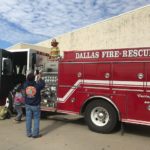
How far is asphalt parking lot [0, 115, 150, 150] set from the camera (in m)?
7.47

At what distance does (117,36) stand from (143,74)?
1515 centimetres

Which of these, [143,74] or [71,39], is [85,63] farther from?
[71,39]

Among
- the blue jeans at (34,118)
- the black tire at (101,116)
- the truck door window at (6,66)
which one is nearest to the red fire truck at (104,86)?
the black tire at (101,116)

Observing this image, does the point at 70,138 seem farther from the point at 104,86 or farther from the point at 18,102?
the point at 18,102

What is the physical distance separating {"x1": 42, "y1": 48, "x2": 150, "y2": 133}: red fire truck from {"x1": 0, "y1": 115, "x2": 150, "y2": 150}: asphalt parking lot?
0.48 m

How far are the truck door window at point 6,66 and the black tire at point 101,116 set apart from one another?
→ 3.89 metres

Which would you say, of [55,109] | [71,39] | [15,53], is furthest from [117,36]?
[55,109]

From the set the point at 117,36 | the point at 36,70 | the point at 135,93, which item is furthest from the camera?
the point at 117,36

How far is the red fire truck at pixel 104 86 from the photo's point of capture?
8.27 meters

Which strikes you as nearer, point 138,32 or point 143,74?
point 143,74

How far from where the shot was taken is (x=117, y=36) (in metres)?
23.0

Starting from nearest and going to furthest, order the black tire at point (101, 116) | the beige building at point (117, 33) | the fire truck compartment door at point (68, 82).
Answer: the black tire at point (101, 116) → the fire truck compartment door at point (68, 82) → the beige building at point (117, 33)

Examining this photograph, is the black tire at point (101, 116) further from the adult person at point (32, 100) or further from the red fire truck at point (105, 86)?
the adult person at point (32, 100)

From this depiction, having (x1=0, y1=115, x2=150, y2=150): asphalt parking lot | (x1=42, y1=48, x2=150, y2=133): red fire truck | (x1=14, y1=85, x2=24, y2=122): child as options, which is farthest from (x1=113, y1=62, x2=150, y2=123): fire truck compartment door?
(x1=14, y1=85, x2=24, y2=122): child
